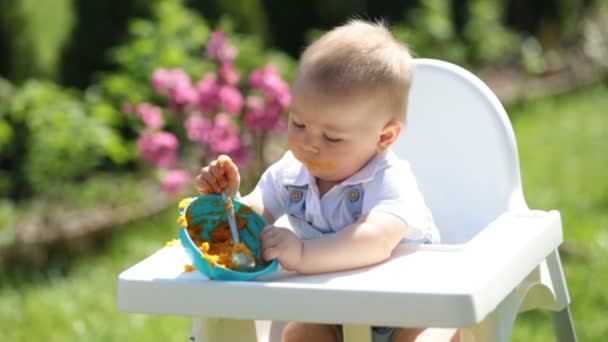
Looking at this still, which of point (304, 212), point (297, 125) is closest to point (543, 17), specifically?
point (304, 212)

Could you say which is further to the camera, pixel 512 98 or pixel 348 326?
pixel 512 98

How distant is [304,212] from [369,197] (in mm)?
169

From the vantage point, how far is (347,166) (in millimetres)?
2150

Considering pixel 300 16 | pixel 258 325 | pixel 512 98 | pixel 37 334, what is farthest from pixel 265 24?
pixel 258 325

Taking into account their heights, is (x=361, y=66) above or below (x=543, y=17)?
above

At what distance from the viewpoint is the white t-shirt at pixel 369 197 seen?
2111 mm

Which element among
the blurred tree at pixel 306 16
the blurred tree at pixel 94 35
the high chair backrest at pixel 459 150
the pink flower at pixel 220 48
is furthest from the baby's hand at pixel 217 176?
the blurred tree at pixel 306 16

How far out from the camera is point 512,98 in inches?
278

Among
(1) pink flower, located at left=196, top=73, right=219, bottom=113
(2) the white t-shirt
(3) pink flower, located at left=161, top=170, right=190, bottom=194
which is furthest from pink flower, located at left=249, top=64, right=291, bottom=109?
(2) the white t-shirt

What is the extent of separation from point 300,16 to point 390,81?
4533mm

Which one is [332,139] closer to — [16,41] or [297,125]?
[297,125]

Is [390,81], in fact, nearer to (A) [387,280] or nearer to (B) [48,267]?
(A) [387,280]

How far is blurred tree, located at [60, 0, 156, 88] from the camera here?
16.9 feet

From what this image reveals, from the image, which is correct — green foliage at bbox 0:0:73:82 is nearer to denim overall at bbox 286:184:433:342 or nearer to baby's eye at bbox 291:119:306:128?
denim overall at bbox 286:184:433:342
